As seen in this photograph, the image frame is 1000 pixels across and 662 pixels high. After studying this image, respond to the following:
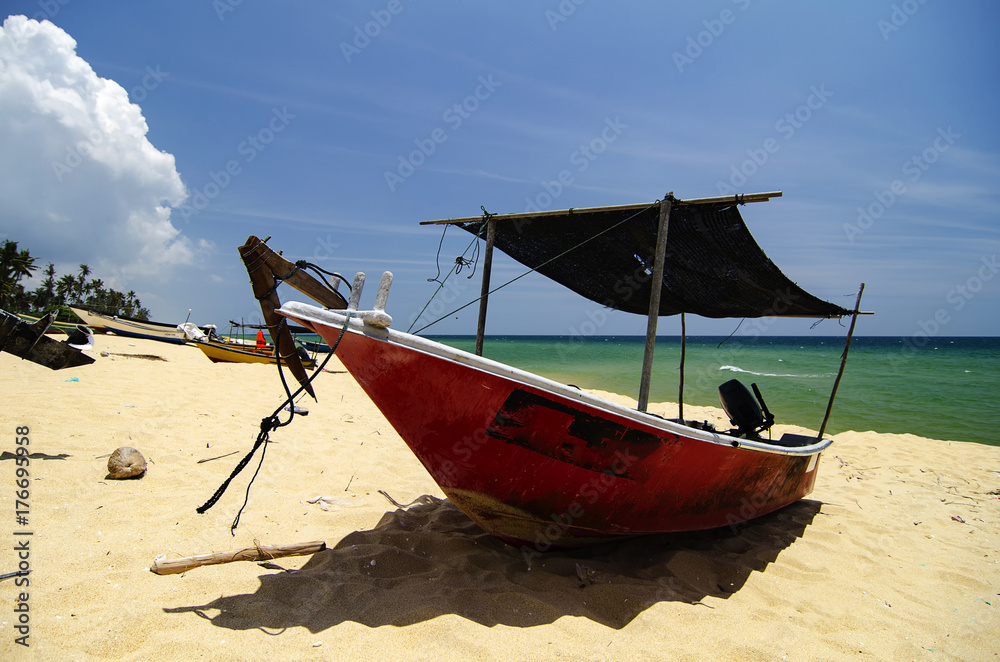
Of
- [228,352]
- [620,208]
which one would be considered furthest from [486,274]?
[228,352]

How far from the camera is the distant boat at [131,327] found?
2356 centimetres

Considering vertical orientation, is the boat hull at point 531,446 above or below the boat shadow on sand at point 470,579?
above

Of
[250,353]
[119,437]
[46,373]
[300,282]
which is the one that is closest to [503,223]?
[300,282]

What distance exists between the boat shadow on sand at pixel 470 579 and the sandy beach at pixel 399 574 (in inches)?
0.5

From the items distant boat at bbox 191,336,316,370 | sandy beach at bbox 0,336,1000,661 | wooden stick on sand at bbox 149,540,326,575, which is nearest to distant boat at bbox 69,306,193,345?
distant boat at bbox 191,336,316,370

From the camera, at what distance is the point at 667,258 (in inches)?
191

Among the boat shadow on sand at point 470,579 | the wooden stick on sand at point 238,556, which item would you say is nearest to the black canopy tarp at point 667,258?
the boat shadow on sand at point 470,579

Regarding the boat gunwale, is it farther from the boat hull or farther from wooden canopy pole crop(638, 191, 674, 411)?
wooden canopy pole crop(638, 191, 674, 411)

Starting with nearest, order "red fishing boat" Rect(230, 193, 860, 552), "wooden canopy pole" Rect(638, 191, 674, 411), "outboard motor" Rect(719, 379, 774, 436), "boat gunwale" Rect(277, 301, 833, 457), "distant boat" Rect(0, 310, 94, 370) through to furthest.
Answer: "boat gunwale" Rect(277, 301, 833, 457) → "red fishing boat" Rect(230, 193, 860, 552) → "distant boat" Rect(0, 310, 94, 370) → "wooden canopy pole" Rect(638, 191, 674, 411) → "outboard motor" Rect(719, 379, 774, 436)

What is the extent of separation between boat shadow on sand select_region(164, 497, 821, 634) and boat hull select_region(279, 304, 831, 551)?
0.24 meters

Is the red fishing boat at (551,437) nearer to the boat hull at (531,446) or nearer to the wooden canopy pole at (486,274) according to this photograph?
the boat hull at (531,446)

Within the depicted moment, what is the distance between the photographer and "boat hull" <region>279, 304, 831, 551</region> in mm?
2307

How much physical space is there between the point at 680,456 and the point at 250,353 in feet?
49.9

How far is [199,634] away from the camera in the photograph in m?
1.97
